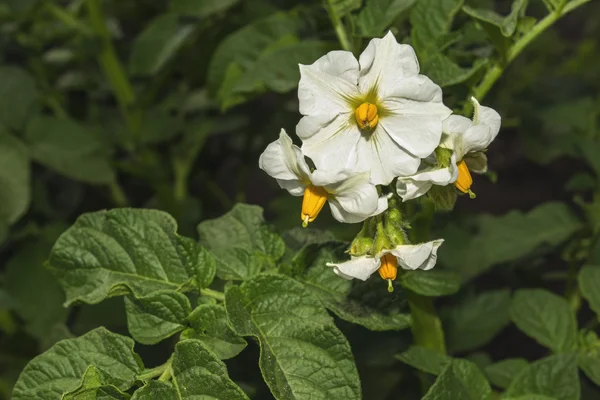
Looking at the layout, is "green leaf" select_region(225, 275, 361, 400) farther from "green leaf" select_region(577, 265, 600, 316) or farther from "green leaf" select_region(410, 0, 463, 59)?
"green leaf" select_region(577, 265, 600, 316)

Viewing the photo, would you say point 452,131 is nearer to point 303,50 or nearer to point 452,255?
point 303,50

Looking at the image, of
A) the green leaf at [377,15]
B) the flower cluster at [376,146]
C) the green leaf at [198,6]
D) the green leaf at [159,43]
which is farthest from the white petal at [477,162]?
the green leaf at [159,43]

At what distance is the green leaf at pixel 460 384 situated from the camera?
36.1 inches

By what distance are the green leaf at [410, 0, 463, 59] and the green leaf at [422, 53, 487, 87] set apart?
1.7 inches

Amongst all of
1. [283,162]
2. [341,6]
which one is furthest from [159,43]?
[283,162]

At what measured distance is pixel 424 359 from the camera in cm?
110

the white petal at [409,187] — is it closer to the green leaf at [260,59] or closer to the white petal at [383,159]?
the white petal at [383,159]

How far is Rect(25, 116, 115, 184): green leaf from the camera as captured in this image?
66.5 inches

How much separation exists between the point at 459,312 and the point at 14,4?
3.90 feet

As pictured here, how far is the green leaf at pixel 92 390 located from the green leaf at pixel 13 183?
829mm

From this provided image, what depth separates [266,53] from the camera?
4.29 feet

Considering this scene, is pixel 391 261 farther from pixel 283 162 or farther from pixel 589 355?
pixel 589 355

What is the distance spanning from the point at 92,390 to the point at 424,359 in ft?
1.58

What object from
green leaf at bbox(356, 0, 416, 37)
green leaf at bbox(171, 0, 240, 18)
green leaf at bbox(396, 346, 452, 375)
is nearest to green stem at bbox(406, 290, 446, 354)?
green leaf at bbox(396, 346, 452, 375)
